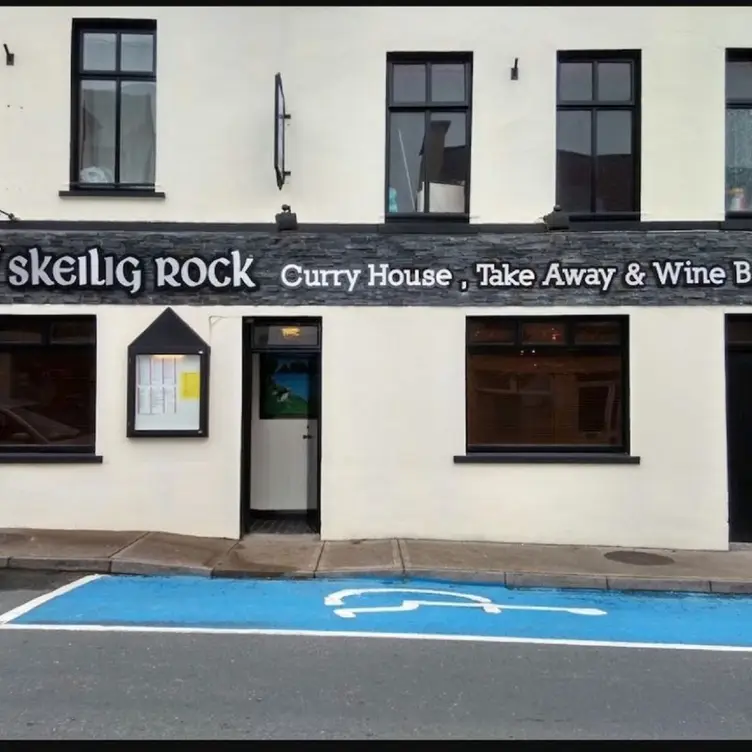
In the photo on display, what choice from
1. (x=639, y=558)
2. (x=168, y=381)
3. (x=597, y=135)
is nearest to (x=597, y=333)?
(x=597, y=135)

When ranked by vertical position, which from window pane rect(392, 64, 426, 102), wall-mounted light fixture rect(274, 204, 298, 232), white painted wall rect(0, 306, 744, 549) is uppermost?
window pane rect(392, 64, 426, 102)

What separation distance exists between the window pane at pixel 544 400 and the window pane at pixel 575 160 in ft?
6.64

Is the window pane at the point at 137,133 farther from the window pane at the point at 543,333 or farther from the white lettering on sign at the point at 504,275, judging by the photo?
the window pane at the point at 543,333

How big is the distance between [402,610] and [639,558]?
341cm

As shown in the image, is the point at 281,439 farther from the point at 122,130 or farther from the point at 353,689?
the point at 353,689

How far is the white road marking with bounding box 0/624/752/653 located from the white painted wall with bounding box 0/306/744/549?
10.5ft

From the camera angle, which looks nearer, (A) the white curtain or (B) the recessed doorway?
(B) the recessed doorway

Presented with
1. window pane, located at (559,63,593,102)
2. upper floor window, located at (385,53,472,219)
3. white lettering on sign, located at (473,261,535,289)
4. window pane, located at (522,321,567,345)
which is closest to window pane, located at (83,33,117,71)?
upper floor window, located at (385,53,472,219)

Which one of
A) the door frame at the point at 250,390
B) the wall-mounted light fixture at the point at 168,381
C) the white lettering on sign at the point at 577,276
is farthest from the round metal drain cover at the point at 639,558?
the wall-mounted light fixture at the point at 168,381

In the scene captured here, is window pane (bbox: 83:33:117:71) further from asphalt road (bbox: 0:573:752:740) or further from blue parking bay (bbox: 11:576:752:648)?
asphalt road (bbox: 0:573:752:740)

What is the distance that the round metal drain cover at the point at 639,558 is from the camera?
788 centimetres

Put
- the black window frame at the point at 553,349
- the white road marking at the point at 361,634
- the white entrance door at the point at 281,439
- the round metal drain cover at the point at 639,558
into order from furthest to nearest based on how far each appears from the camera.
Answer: the white entrance door at the point at 281,439 → the black window frame at the point at 553,349 → the round metal drain cover at the point at 639,558 → the white road marking at the point at 361,634

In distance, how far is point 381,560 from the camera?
7660mm

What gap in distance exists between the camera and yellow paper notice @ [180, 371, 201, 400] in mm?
8844
